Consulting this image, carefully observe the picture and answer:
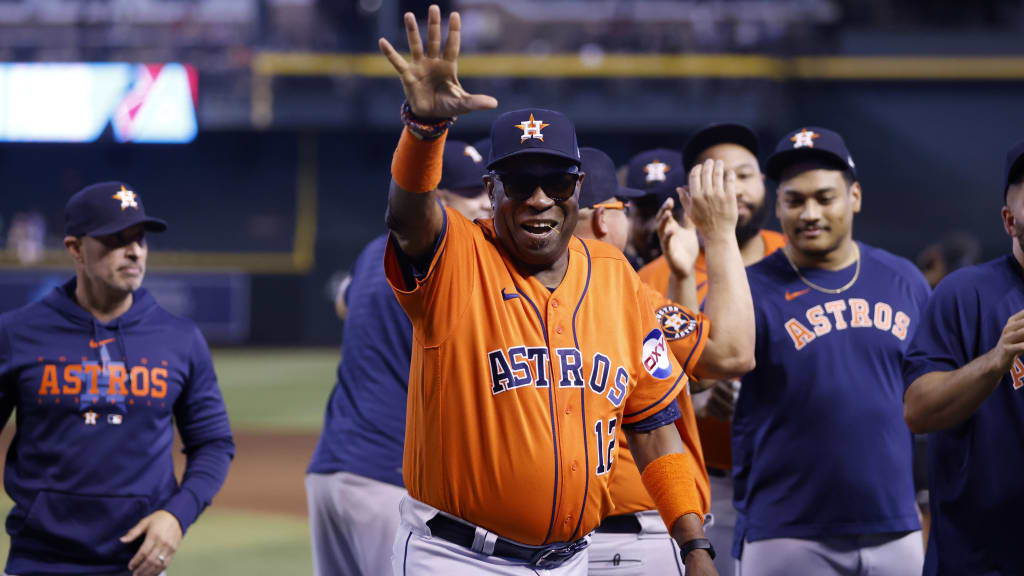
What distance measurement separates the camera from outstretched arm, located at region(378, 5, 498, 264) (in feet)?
8.07

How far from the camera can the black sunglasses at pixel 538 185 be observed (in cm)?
279

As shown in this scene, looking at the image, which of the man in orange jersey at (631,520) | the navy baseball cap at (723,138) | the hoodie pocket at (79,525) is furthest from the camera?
the navy baseball cap at (723,138)

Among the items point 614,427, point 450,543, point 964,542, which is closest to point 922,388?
point 964,542

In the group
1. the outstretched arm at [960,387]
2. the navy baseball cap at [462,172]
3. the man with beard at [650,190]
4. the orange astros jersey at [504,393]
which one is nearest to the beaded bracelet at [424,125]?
the orange astros jersey at [504,393]

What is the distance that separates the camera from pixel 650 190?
4777 mm

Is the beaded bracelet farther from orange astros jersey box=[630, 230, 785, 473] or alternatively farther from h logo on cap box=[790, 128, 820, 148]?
orange astros jersey box=[630, 230, 785, 473]

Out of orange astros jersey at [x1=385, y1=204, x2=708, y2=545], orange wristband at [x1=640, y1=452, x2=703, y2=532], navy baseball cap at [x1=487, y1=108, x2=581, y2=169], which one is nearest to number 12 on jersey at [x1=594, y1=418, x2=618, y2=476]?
orange astros jersey at [x1=385, y1=204, x2=708, y2=545]

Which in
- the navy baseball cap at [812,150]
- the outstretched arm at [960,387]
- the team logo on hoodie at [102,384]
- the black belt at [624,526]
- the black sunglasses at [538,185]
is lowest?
the black belt at [624,526]

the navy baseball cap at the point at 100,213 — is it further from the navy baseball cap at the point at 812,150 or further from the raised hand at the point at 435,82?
the navy baseball cap at the point at 812,150

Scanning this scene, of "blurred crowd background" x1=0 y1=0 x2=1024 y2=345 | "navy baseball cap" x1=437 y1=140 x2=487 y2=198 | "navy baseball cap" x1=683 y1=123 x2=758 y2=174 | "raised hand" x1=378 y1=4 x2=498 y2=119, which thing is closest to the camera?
"raised hand" x1=378 y1=4 x2=498 y2=119

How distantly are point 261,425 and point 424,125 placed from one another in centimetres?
1209

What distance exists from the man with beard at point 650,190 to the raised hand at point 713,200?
40.6 inches

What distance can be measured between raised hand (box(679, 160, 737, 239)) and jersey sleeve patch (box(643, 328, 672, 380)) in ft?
1.96

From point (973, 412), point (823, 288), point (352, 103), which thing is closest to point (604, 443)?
point (973, 412)
